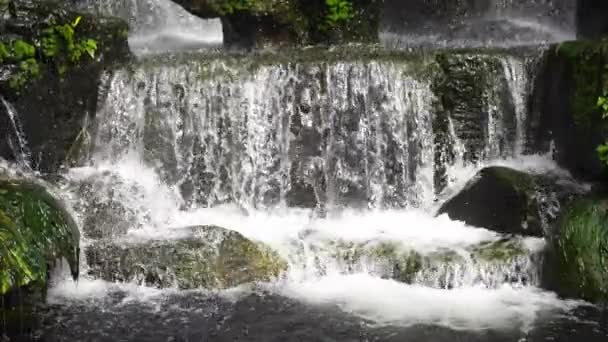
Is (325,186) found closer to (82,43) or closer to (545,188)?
(545,188)

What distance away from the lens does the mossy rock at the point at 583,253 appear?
25.5 ft

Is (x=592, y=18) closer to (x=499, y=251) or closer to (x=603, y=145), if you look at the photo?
(x=603, y=145)

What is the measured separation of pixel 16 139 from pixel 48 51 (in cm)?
120

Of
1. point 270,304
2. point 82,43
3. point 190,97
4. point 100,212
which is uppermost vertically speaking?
point 82,43

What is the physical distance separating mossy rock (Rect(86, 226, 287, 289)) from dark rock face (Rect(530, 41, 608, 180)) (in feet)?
13.5

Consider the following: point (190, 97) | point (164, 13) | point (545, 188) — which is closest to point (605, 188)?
point (545, 188)

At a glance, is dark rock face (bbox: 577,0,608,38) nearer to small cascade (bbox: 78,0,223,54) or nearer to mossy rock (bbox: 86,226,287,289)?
small cascade (bbox: 78,0,223,54)

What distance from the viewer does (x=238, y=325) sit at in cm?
719

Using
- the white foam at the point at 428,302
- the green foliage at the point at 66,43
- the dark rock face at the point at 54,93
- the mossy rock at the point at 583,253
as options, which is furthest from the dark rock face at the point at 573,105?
the green foliage at the point at 66,43

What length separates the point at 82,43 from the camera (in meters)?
10.0

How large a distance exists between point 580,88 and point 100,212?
19.9ft

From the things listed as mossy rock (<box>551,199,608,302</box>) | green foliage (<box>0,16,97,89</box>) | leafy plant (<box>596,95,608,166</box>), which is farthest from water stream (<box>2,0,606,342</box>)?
leafy plant (<box>596,95,608,166</box>)

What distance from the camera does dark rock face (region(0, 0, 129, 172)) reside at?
9539mm

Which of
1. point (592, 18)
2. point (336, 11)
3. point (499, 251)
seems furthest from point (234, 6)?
point (499, 251)
